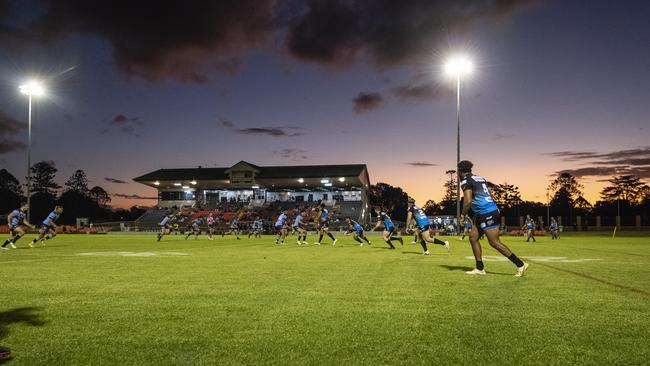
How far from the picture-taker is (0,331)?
4.81 metres

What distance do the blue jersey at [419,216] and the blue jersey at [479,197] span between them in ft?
23.1

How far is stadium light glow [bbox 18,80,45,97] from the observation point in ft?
166

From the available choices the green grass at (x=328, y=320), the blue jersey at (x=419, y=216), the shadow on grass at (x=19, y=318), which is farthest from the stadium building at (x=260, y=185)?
the shadow on grass at (x=19, y=318)

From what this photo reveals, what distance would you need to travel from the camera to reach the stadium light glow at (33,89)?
5059cm

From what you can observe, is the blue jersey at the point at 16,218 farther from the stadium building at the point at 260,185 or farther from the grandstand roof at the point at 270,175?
the grandstand roof at the point at 270,175

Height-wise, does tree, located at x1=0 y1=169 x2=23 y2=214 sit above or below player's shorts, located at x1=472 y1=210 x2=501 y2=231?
above

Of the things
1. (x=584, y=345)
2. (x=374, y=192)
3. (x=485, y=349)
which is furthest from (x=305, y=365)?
(x=374, y=192)

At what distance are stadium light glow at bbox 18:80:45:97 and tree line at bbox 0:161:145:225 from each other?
38.3 m

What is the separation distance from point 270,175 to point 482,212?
65673 millimetres

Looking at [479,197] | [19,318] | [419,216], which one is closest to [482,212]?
[479,197]

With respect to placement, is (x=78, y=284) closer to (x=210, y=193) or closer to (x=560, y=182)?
(x=210, y=193)

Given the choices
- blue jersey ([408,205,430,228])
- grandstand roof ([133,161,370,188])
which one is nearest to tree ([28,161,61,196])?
grandstand roof ([133,161,370,188])

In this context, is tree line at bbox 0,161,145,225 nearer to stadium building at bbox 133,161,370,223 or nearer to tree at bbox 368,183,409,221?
stadium building at bbox 133,161,370,223

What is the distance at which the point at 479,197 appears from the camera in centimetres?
970
